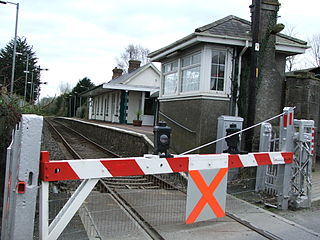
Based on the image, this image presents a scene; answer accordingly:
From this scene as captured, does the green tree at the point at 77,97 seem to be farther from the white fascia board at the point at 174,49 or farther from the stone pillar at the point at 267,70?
the stone pillar at the point at 267,70

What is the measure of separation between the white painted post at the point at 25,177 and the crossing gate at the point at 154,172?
136 millimetres

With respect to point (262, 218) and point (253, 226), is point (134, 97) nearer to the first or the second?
point (262, 218)

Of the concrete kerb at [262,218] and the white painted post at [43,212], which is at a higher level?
the white painted post at [43,212]

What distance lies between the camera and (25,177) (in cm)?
339

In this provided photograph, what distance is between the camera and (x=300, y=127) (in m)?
6.56

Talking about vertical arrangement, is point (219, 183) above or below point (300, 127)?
below

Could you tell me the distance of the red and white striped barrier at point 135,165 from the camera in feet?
12.0

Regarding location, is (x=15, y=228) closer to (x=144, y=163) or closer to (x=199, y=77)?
(x=144, y=163)

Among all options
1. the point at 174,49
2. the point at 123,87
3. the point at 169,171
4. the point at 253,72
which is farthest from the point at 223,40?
the point at 123,87

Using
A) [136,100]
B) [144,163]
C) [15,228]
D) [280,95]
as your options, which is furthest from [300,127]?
[136,100]

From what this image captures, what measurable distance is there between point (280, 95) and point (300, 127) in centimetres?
446

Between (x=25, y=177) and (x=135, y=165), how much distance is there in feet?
4.39

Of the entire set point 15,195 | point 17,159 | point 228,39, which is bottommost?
point 15,195

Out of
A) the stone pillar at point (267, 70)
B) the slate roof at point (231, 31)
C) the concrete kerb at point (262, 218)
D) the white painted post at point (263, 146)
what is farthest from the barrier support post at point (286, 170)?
the slate roof at point (231, 31)
